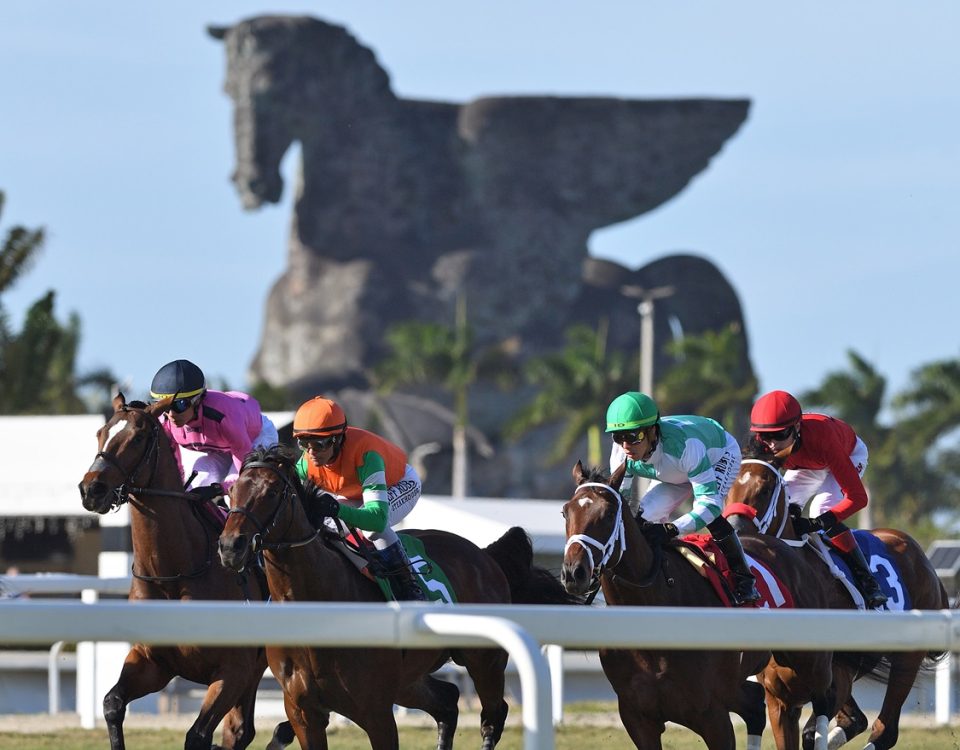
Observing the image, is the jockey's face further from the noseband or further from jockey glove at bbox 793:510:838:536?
jockey glove at bbox 793:510:838:536

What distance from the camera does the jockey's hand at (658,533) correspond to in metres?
6.25

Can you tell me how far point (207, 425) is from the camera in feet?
24.5

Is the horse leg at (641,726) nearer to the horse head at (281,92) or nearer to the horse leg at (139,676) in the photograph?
the horse leg at (139,676)

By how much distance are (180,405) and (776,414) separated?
267cm

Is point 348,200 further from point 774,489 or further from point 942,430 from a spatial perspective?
point 774,489

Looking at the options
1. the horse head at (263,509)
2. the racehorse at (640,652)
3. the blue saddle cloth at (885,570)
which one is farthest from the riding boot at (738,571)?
the horse head at (263,509)

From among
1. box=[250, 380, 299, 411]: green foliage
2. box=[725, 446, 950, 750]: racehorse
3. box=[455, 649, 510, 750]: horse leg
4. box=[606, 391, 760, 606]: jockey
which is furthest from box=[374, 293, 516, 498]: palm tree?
box=[606, 391, 760, 606]: jockey

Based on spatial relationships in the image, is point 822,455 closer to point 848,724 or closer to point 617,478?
point 848,724

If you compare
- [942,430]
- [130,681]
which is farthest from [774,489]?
[942,430]

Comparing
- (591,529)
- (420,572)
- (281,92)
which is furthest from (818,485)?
(281,92)

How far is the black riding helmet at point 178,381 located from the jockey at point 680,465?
1820mm

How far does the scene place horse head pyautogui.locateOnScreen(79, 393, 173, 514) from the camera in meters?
6.65

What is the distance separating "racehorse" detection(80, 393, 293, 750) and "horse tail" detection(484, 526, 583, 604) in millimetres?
1291

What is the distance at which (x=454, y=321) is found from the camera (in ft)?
217
